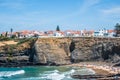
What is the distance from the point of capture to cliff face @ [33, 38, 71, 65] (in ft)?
264

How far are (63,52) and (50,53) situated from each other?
11.4ft

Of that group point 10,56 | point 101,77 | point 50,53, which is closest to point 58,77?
point 101,77

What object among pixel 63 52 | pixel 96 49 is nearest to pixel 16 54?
pixel 63 52

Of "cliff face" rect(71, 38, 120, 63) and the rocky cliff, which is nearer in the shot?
"cliff face" rect(71, 38, 120, 63)

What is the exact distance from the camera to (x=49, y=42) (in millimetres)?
82812

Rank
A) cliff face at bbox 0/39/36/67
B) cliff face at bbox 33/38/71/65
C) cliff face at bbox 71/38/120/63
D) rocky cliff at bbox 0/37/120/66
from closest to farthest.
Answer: cliff face at bbox 71/38/120/63 < rocky cliff at bbox 0/37/120/66 < cliff face at bbox 33/38/71/65 < cliff face at bbox 0/39/36/67

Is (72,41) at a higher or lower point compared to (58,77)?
higher

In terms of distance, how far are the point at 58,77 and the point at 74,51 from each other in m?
25.2

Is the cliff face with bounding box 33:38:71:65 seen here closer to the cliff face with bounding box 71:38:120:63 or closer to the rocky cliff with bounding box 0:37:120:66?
the rocky cliff with bounding box 0:37:120:66

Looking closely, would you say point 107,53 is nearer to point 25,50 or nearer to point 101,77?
point 25,50

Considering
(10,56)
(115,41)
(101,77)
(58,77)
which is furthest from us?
(10,56)

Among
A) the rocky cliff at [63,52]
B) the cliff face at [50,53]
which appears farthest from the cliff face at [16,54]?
the cliff face at [50,53]

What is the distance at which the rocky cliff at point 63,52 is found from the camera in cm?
7919

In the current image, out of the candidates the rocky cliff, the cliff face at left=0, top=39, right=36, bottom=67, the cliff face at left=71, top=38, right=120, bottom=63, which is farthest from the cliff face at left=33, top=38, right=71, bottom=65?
the cliff face at left=0, top=39, right=36, bottom=67
